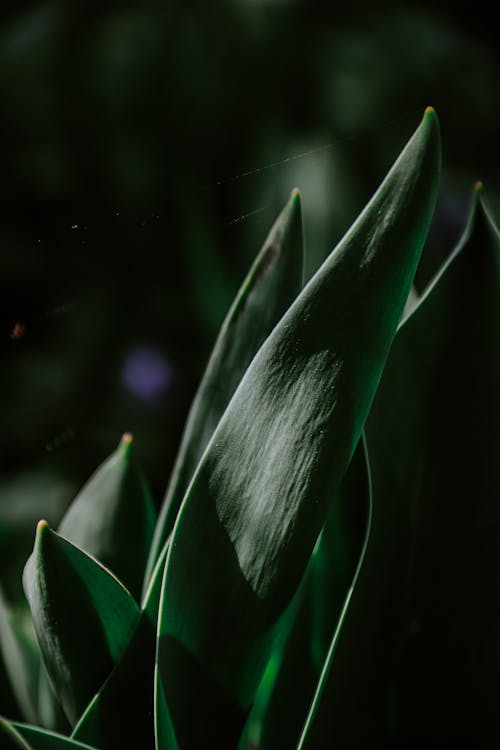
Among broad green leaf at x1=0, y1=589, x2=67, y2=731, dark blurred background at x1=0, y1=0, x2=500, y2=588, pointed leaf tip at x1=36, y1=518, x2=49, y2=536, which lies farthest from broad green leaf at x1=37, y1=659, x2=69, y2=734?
dark blurred background at x1=0, y1=0, x2=500, y2=588

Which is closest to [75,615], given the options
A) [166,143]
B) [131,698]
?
[131,698]

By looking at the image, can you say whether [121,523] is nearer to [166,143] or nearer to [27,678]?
[27,678]

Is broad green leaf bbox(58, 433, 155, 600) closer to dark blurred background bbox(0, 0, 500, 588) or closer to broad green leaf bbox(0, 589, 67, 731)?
broad green leaf bbox(0, 589, 67, 731)

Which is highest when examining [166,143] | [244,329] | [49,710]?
[166,143]

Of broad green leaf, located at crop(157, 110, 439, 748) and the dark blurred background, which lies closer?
broad green leaf, located at crop(157, 110, 439, 748)

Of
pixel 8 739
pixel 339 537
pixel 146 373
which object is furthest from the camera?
pixel 146 373

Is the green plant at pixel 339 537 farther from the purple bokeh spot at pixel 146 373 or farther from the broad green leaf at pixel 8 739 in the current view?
the purple bokeh spot at pixel 146 373

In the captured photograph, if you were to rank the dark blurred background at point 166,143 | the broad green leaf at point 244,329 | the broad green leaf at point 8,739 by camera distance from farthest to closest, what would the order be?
1. the dark blurred background at point 166,143
2. the broad green leaf at point 244,329
3. the broad green leaf at point 8,739

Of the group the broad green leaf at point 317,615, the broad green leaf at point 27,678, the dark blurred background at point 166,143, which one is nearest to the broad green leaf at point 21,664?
the broad green leaf at point 27,678
